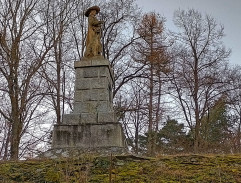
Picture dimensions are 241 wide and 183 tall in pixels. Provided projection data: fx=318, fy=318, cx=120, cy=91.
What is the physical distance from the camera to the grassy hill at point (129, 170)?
5295 mm

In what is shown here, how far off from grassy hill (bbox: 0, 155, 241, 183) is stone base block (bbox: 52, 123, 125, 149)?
1141 mm

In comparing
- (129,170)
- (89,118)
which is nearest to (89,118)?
(89,118)

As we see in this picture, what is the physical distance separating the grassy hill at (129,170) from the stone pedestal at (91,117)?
1.19m

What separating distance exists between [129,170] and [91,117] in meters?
2.64

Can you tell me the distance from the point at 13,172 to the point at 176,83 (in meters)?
13.7

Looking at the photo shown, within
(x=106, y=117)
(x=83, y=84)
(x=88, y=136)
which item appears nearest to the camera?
(x=88, y=136)

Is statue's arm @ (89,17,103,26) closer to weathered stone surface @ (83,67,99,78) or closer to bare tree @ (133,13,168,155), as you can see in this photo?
weathered stone surface @ (83,67,99,78)

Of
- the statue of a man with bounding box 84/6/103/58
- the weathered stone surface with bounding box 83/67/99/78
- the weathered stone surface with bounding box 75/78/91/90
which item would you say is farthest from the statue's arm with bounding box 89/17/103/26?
the weathered stone surface with bounding box 75/78/91/90

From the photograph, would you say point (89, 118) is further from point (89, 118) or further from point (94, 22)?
point (94, 22)

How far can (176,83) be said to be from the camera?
18.5m

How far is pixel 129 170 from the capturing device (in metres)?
5.81

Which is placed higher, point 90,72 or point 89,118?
point 90,72

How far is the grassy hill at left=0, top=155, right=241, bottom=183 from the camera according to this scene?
5295 millimetres

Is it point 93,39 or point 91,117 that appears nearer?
point 91,117
